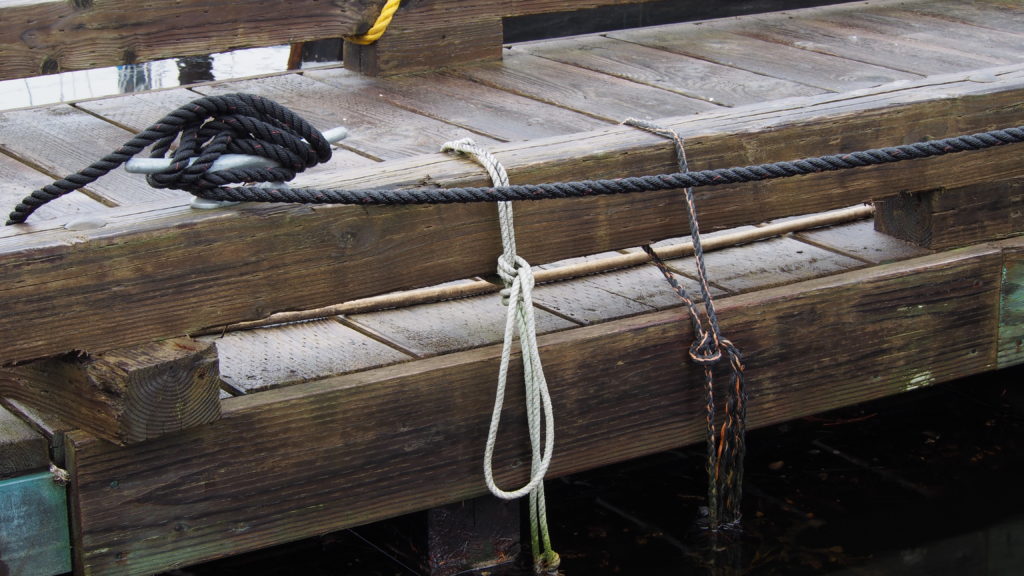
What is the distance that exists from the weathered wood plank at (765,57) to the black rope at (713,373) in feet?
3.66

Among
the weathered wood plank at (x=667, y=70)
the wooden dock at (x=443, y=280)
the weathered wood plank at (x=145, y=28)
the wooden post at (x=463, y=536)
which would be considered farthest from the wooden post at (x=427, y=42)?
the wooden post at (x=463, y=536)

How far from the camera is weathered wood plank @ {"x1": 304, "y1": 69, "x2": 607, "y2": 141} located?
348 cm

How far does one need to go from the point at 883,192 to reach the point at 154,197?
1687 mm

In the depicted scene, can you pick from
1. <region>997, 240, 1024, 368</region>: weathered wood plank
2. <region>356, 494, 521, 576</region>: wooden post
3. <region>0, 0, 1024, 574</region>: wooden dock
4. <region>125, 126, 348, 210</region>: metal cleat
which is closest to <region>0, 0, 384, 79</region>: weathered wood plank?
<region>0, 0, 1024, 574</region>: wooden dock

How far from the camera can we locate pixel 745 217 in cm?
303

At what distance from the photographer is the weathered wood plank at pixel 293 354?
285 centimetres

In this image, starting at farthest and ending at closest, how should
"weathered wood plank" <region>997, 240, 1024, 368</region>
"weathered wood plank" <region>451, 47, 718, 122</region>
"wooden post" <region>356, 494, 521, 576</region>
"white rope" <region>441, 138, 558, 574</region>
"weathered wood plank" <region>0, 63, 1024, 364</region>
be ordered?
"weathered wood plank" <region>451, 47, 718, 122</region> → "weathered wood plank" <region>997, 240, 1024, 368</region> → "wooden post" <region>356, 494, 521, 576</region> → "white rope" <region>441, 138, 558, 574</region> → "weathered wood plank" <region>0, 63, 1024, 364</region>

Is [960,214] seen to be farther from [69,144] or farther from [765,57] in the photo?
[69,144]

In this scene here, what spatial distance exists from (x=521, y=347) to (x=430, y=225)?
0.35 meters

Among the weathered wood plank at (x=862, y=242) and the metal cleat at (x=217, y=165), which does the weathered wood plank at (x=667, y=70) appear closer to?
the weathered wood plank at (x=862, y=242)

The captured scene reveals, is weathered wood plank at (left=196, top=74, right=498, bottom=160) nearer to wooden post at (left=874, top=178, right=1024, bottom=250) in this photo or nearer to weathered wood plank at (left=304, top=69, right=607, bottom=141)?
weathered wood plank at (left=304, top=69, right=607, bottom=141)

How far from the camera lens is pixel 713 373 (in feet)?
10.0

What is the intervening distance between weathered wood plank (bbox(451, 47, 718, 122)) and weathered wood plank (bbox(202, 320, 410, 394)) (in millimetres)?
952

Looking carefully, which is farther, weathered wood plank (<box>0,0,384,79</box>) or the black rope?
weathered wood plank (<box>0,0,384,79</box>)
